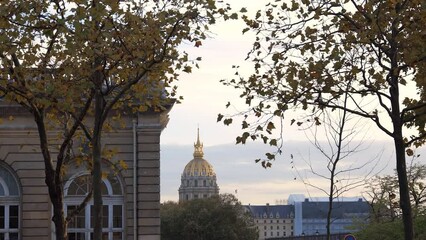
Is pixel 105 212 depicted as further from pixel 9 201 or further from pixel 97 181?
pixel 97 181

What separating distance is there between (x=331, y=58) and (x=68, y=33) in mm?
4445

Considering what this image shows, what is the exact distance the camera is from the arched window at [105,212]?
1377 inches

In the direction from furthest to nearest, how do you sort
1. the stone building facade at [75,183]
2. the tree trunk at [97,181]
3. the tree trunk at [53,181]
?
the stone building facade at [75,183]
the tree trunk at [53,181]
the tree trunk at [97,181]

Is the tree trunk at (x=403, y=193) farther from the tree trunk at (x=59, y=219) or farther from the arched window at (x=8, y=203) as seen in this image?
the arched window at (x=8, y=203)

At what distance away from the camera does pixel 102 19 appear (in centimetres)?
1683

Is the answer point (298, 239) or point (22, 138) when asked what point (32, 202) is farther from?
point (298, 239)

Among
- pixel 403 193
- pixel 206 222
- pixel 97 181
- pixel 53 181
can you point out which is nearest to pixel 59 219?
pixel 53 181

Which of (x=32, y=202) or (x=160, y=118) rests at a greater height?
(x=160, y=118)

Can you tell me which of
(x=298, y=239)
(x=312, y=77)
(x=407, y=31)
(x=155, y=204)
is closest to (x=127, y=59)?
(x=312, y=77)

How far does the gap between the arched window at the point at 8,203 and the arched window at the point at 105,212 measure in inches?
76.0

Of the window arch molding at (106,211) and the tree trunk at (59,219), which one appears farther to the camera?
the window arch molding at (106,211)

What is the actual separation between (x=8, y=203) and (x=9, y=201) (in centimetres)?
8

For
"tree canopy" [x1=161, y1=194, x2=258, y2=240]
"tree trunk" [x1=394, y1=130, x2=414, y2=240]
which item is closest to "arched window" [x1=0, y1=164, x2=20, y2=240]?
"tree trunk" [x1=394, y1=130, x2=414, y2=240]

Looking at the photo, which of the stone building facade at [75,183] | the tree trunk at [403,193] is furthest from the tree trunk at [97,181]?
the stone building facade at [75,183]
